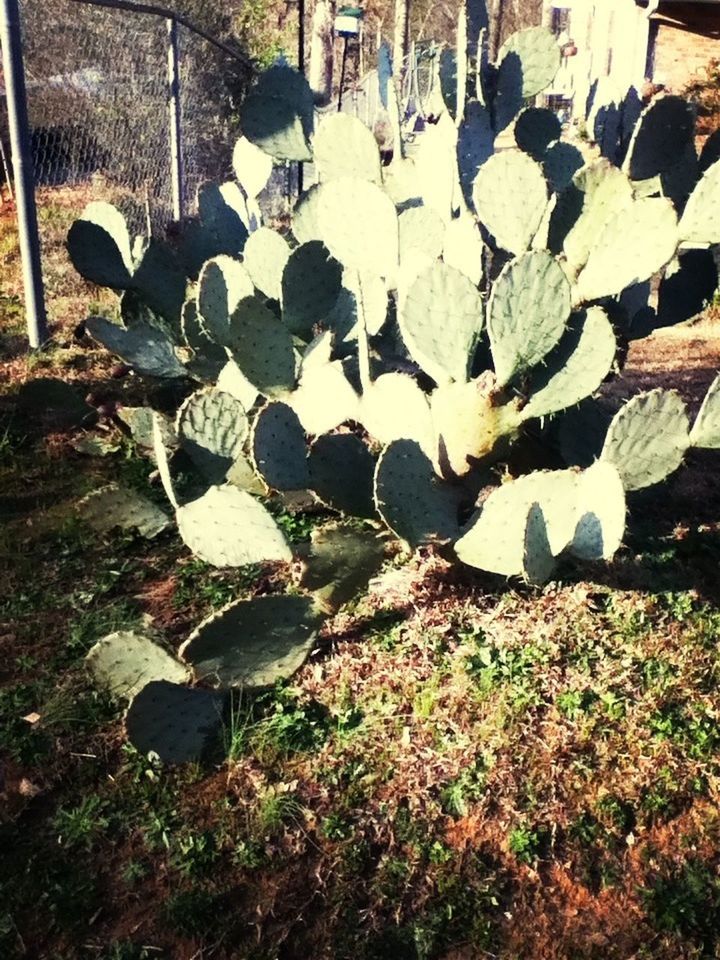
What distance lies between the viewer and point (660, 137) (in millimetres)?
3693

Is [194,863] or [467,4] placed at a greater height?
[467,4]

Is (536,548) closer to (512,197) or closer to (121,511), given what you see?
(512,197)

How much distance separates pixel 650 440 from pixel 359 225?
3.85 ft

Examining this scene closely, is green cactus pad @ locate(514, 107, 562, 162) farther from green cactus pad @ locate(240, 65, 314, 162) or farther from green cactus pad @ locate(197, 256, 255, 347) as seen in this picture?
green cactus pad @ locate(197, 256, 255, 347)

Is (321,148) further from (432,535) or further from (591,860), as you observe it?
(591,860)

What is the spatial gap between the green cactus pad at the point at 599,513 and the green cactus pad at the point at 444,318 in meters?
0.55

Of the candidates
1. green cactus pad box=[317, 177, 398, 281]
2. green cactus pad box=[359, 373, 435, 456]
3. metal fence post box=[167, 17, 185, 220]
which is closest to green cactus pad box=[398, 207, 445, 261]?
green cactus pad box=[317, 177, 398, 281]

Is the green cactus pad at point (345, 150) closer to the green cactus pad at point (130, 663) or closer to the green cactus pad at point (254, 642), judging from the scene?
the green cactus pad at point (254, 642)

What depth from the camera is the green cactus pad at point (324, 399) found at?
302 centimetres

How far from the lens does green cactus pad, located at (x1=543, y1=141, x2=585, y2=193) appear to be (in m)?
3.75

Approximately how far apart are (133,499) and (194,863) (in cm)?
137

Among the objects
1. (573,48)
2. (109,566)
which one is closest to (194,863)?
(109,566)

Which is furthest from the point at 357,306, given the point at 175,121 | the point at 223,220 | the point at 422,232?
the point at 175,121

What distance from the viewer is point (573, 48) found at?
1702 centimetres
